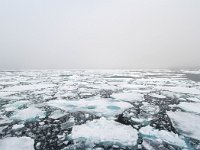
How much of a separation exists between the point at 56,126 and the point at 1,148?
57cm

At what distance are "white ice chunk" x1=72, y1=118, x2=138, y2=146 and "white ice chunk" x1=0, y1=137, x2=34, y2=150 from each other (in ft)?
1.22

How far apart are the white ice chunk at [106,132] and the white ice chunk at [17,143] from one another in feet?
1.22

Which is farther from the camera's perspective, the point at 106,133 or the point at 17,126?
the point at 17,126

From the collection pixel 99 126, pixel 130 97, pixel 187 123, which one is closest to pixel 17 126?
pixel 99 126

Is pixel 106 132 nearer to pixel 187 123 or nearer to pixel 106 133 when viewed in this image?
pixel 106 133

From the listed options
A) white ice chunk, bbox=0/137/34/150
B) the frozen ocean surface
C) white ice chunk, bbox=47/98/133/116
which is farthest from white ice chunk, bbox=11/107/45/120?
white ice chunk, bbox=0/137/34/150

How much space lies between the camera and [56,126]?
196cm

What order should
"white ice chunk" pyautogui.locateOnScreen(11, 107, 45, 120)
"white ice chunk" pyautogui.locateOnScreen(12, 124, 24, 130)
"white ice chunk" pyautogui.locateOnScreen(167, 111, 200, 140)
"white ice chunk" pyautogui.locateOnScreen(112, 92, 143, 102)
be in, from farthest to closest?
"white ice chunk" pyautogui.locateOnScreen(112, 92, 143, 102), "white ice chunk" pyautogui.locateOnScreen(11, 107, 45, 120), "white ice chunk" pyautogui.locateOnScreen(12, 124, 24, 130), "white ice chunk" pyautogui.locateOnScreen(167, 111, 200, 140)

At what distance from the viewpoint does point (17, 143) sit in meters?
1.56

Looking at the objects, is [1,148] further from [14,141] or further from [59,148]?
[59,148]

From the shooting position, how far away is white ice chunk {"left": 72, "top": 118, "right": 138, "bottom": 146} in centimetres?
162

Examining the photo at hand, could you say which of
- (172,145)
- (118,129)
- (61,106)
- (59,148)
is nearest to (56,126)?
(59,148)

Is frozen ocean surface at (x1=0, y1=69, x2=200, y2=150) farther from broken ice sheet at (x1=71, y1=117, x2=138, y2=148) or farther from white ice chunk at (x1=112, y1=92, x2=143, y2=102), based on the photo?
white ice chunk at (x1=112, y1=92, x2=143, y2=102)

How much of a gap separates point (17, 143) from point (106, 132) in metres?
0.78
